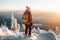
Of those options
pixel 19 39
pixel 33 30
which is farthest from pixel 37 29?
pixel 19 39

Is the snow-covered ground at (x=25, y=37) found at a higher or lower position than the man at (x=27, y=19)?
lower

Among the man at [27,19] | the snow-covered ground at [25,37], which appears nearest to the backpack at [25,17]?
the man at [27,19]

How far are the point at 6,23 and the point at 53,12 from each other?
21.1 inches

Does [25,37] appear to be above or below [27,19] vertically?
below

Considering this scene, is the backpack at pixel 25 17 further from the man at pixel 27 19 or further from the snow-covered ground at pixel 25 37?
the snow-covered ground at pixel 25 37

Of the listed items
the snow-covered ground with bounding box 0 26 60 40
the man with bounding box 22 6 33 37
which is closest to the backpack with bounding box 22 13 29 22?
the man with bounding box 22 6 33 37

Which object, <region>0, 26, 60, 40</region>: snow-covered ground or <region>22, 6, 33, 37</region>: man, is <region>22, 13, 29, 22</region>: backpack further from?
<region>0, 26, 60, 40</region>: snow-covered ground

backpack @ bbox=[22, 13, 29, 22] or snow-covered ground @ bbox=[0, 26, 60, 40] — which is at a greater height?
backpack @ bbox=[22, 13, 29, 22]

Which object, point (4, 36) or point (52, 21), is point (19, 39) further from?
point (52, 21)

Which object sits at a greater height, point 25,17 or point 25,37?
point 25,17

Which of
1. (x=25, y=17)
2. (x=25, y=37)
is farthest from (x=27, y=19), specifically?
(x=25, y=37)

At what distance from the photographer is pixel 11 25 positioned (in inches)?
92.6

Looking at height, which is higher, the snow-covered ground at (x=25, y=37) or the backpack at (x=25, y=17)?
the backpack at (x=25, y=17)

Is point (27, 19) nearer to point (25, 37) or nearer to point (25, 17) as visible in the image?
point (25, 17)
